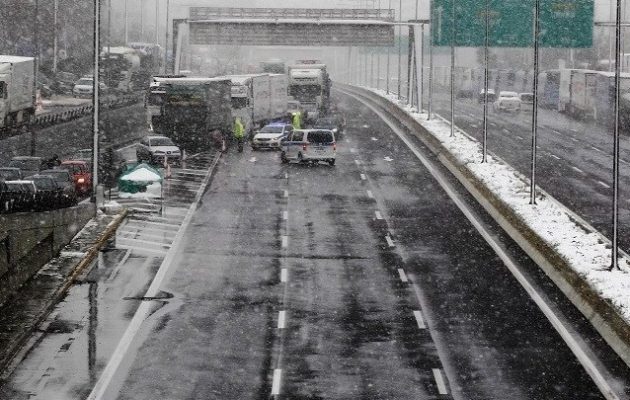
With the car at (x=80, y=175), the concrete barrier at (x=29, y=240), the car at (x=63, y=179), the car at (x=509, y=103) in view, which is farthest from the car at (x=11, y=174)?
the car at (x=509, y=103)

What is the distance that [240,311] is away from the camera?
101ft

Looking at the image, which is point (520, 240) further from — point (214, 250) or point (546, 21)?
point (546, 21)

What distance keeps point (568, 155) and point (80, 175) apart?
95.1 feet

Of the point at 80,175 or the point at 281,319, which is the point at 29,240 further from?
the point at 80,175

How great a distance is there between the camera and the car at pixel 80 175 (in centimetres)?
5168

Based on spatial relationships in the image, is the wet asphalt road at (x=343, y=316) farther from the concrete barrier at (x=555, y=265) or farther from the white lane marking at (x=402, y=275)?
the concrete barrier at (x=555, y=265)

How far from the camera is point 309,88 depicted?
312ft

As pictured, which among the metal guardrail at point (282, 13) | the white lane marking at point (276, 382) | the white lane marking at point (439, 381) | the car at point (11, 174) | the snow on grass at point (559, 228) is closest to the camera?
the white lane marking at point (276, 382)

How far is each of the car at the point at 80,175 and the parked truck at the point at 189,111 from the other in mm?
14315

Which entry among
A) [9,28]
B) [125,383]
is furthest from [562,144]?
[9,28]

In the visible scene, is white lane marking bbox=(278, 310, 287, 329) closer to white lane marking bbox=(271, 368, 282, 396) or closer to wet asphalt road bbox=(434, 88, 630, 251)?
white lane marking bbox=(271, 368, 282, 396)

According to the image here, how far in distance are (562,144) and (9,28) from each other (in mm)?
78325

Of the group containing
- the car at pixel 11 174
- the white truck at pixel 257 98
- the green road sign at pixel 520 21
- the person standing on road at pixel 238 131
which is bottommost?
the car at pixel 11 174

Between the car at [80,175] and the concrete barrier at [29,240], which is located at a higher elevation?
the car at [80,175]
